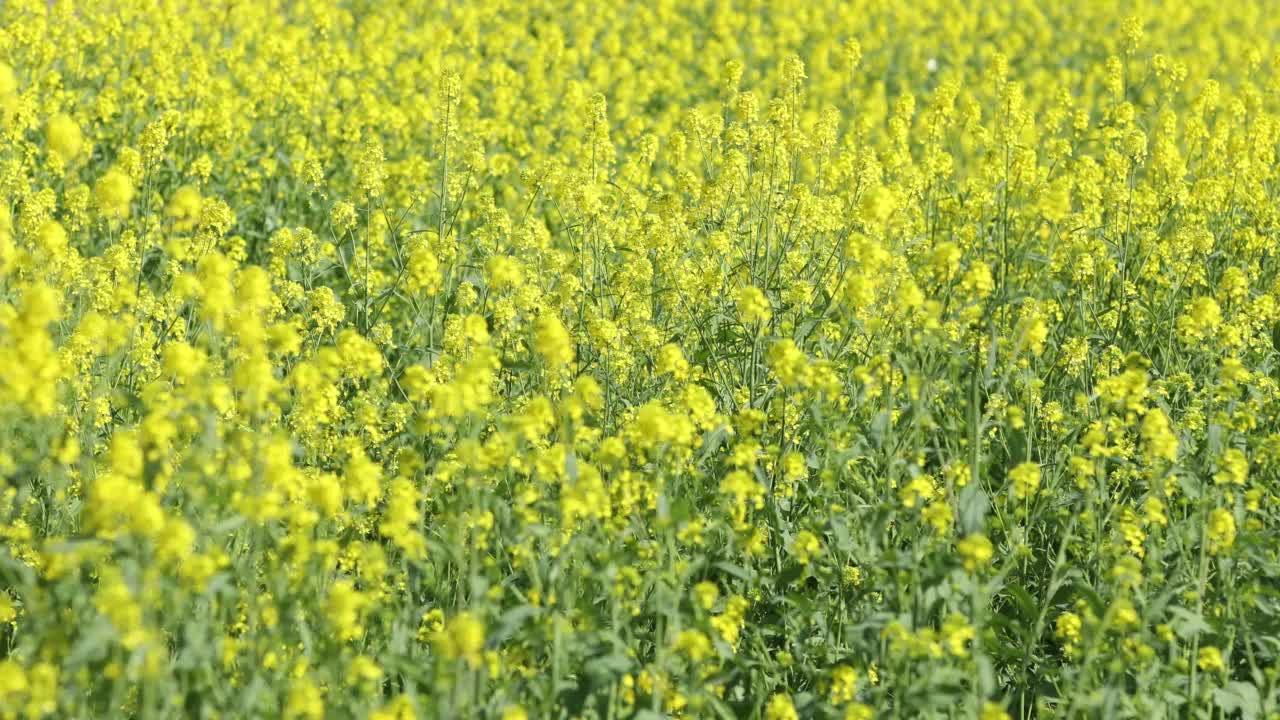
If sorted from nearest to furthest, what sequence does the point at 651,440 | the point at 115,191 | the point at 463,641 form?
the point at 463,641, the point at 651,440, the point at 115,191

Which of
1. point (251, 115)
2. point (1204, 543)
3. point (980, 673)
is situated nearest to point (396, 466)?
point (980, 673)

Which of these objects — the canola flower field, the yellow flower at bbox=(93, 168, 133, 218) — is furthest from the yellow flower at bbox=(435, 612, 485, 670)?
the yellow flower at bbox=(93, 168, 133, 218)

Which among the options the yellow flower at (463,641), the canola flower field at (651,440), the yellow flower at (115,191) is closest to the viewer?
the yellow flower at (463,641)

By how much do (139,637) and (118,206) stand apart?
2034mm

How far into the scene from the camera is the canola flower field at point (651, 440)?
330cm

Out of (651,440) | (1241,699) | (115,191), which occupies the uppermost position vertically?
(115,191)

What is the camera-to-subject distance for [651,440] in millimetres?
3617

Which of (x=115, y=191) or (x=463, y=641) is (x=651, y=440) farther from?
(x=115, y=191)

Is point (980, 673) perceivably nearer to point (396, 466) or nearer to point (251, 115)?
point (396, 466)

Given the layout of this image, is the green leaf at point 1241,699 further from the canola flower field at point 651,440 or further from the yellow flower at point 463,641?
the yellow flower at point 463,641

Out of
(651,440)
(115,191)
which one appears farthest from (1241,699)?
(115,191)

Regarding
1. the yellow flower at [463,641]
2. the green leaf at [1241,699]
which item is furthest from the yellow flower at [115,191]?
the green leaf at [1241,699]

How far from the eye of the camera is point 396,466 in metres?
4.59

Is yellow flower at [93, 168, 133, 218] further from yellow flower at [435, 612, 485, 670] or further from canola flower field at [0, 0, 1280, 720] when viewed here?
yellow flower at [435, 612, 485, 670]
